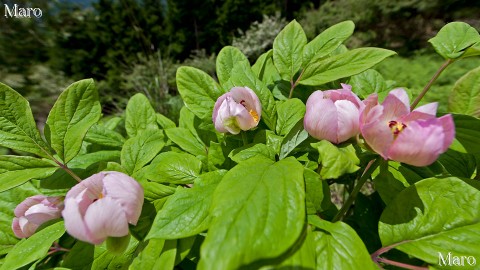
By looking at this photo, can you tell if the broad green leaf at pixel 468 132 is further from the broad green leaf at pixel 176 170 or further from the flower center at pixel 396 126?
the broad green leaf at pixel 176 170

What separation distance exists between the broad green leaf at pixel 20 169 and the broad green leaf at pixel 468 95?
67cm

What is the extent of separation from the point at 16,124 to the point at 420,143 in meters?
0.58

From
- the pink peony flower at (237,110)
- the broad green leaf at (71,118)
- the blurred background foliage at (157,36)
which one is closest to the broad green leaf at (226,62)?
the pink peony flower at (237,110)

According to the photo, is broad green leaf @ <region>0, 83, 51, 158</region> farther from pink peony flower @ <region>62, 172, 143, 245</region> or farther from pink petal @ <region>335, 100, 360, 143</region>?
pink petal @ <region>335, 100, 360, 143</region>

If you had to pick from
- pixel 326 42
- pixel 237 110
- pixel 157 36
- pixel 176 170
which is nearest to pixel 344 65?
pixel 326 42

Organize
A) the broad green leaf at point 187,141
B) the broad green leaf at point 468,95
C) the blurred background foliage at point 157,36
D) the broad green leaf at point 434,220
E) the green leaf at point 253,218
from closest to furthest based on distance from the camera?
1. the green leaf at point 253,218
2. the broad green leaf at point 434,220
3. the broad green leaf at point 468,95
4. the broad green leaf at point 187,141
5. the blurred background foliage at point 157,36

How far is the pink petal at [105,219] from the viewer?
36 cm

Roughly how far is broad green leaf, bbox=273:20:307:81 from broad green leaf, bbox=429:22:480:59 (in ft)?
0.70

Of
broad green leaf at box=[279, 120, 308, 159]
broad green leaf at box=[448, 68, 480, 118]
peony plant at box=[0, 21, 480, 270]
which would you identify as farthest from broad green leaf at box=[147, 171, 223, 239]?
broad green leaf at box=[448, 68, 480, 118]

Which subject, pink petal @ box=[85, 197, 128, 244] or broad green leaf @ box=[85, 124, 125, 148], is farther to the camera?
broad green leaf @ box=[85, 124, 125, 148]

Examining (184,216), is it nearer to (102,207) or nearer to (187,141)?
(102,207)

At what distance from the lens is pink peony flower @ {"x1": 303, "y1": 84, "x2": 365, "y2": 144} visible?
39cm

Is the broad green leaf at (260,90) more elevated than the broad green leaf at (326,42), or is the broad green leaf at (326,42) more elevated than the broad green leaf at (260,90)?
the broad green leaf at (326,42)

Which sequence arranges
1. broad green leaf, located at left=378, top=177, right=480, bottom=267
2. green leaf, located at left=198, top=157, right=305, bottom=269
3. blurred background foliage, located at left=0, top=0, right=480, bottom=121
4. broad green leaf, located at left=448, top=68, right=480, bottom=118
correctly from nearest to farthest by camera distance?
green leaf, located at left=198, top=157, right=305, bottom=269, broad green leaf, located at left=378, top=177, right=480, bottom=267, broad green leaf, located at left=448, top=68, right=480, bottom=118, blurred background foliage, located at left=0, top=0, right=480, bottom=121
